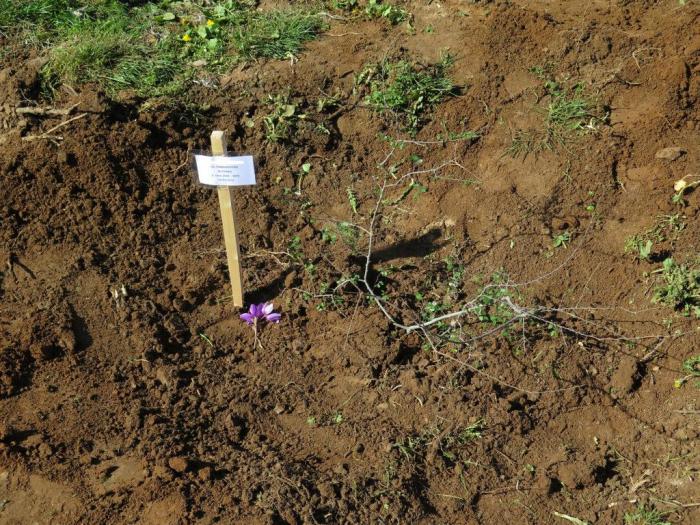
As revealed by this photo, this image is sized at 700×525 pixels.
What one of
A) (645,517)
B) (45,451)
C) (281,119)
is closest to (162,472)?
(45,451)

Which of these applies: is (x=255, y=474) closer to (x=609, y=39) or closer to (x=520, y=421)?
(x=520, y=421)

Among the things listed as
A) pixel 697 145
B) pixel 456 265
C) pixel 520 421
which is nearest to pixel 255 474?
pixel 520 421

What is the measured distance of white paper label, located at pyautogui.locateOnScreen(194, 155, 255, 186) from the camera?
122 inches

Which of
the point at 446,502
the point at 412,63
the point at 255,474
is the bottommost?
the point at 446,502

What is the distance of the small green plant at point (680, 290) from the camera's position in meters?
3.79

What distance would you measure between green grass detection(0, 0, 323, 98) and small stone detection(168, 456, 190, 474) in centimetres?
249

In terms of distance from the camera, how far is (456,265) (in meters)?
4.03

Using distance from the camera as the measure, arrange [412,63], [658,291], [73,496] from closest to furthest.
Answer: [73,496] → [658,291] → [412,63]

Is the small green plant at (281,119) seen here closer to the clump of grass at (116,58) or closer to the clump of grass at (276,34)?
the clump of grass at (276,34)

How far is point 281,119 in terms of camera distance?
4.43 m

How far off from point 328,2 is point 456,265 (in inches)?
98.7

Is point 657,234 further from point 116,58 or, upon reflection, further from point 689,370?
point 116,58

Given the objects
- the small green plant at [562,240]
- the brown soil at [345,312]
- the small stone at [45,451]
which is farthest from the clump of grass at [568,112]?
the small stone at [45,451]

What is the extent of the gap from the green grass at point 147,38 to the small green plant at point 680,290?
9.27ft
